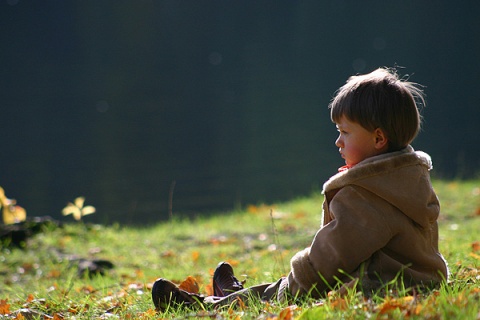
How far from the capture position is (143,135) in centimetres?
2295

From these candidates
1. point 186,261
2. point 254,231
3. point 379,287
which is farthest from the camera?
point 254,231

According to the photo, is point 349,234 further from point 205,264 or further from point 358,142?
point 205,264

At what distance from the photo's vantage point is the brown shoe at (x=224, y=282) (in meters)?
3.70

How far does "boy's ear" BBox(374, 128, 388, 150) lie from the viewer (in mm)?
3078

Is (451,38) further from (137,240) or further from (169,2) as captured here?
(137,240)

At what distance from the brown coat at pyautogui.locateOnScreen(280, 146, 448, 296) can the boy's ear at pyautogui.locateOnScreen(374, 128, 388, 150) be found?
78 millimetres

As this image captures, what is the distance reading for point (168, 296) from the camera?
11.5ft

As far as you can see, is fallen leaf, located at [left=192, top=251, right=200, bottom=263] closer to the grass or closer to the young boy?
the grass

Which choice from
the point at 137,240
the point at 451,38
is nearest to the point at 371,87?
the point at 137,240

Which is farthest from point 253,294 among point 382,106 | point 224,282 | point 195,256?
point 195,256

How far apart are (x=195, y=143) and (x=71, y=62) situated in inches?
843

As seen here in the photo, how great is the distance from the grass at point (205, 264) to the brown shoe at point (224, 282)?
32cm

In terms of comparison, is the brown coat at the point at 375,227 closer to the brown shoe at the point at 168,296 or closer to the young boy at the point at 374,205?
the young boy at the point at 374,205

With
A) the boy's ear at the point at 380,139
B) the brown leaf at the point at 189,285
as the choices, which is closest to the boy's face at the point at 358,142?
the boy's ear at the point at 380,139
